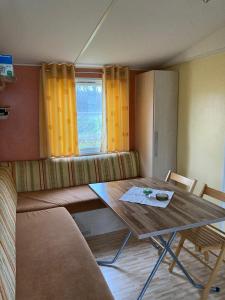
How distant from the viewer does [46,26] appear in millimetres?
2148

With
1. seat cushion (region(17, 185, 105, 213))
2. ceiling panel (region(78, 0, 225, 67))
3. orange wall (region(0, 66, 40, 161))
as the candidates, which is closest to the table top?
seat cushion (region(17, 185, 105, 213))

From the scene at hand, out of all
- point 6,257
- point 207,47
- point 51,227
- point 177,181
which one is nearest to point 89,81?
point 207,47

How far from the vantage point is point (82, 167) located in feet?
10.7

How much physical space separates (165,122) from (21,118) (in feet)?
6.05

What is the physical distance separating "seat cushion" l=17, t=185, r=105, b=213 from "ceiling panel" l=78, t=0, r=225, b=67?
1.64 metres

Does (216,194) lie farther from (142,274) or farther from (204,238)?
(142,274)

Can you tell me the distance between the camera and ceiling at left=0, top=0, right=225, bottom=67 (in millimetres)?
1910

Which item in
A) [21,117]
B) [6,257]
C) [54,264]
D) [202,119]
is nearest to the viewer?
[6,257]

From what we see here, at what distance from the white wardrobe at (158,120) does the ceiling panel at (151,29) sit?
297mm

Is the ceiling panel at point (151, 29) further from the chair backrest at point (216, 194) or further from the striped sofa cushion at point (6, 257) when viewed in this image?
the striped sofa cushion at point (6, 257)

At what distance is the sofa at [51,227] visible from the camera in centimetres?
141

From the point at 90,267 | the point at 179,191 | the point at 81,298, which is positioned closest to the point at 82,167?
the point at 179,191

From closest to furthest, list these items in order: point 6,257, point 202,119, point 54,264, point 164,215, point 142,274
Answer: point 6,257 → point 54,264 → point 164,215 → point 142,274 → point 202,119

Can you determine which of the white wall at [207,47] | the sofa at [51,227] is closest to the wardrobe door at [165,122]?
the white wall at [207,47]
